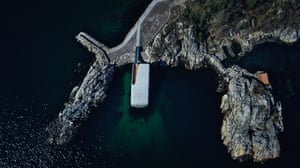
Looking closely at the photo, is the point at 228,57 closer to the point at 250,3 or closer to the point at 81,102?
the point at 250,3

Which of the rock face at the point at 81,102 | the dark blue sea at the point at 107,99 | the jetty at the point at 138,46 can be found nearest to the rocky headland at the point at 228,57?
the rock face at the point at 81,102

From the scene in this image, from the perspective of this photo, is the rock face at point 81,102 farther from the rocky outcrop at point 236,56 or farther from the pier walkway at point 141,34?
the rocky outcrop at point 236,56

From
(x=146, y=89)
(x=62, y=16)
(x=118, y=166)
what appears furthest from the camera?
(x=62, y=16)

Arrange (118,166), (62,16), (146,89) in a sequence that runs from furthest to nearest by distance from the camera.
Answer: (62,16), (146,89), (118,166)

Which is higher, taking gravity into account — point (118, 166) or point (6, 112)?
point (6, 112)

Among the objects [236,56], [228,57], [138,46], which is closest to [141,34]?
[138,46]

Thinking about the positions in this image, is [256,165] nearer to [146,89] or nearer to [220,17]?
[146,89]

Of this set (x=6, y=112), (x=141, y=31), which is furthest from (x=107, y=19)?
(x=6, y=112)
